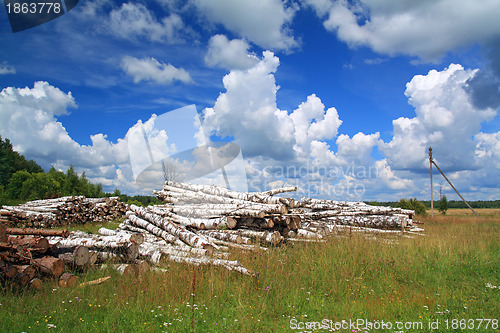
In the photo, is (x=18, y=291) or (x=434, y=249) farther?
(x=434, y=249)

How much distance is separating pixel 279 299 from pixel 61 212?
1848cm

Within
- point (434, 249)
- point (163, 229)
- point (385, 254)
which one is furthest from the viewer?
point (163, 229)

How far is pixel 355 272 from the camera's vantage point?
679cm

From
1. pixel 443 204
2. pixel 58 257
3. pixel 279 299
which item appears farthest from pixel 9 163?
pixel 443 204

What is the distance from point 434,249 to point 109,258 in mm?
9182

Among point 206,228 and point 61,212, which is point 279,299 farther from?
point 61,212

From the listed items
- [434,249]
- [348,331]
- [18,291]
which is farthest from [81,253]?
[434,249]

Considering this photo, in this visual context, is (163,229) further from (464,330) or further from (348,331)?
(464,330)

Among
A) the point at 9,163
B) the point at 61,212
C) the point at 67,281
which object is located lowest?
the point at 67,281

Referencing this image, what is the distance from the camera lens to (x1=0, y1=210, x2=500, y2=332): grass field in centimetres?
448

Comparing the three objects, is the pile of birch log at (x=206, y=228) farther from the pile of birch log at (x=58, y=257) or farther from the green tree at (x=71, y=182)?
the green tree at (x=71, y=182)

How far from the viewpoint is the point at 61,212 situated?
61.6 feet

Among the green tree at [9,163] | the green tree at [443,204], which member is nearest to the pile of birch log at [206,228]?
the green tree at [443,204]

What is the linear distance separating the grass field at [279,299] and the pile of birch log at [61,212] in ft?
46.3
